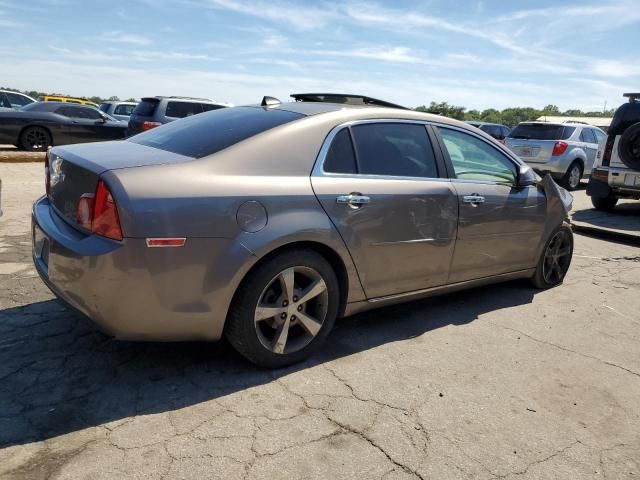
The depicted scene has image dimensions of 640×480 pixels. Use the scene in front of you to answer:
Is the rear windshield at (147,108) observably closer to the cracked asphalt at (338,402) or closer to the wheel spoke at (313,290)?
the cracked asphalt at (338,402)

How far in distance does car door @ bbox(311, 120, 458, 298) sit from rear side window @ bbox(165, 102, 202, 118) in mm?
10679

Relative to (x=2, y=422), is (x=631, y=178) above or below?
above

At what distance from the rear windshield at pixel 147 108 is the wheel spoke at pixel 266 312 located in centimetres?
1124

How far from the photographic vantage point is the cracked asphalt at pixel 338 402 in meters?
2.35

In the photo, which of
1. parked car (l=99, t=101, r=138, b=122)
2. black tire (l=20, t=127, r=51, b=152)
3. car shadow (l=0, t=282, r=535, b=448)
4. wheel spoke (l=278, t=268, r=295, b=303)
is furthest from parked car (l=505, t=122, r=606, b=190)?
parked car (l=99, t=101, r=138, b=122)

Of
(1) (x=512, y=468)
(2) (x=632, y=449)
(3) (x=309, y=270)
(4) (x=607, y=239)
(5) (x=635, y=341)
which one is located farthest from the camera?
(4) (x=607, y=239)

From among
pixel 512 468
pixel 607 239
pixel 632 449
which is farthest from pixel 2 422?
pixel 607 239

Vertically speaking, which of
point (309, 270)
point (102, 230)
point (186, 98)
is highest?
point (186, 98)

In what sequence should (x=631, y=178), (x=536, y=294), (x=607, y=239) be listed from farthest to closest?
(x=631, y=178)
(x=607, y=239)
(x=536, y=294)

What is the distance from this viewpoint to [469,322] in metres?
4.13

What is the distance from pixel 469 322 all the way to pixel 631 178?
6.53 metres

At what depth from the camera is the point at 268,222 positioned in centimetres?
285

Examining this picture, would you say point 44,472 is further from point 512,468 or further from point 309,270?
point 512,468

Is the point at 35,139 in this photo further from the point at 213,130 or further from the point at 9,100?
the point at 213,130
